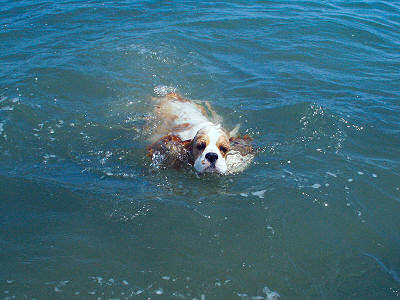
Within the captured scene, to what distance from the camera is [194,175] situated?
7.29 meters

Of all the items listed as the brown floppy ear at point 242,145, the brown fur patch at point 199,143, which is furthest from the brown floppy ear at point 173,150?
the brown floppy ear at point 242,145

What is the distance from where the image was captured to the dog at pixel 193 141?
707cm

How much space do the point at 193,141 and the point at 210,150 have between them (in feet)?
1.80

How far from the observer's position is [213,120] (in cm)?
934

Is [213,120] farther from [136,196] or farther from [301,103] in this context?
[136,196]

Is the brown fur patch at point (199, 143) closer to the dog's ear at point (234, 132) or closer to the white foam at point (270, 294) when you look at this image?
the dog's ear at point (234, 132)

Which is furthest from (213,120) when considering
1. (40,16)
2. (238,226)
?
(40,16)

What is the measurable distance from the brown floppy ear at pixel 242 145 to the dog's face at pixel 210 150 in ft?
0.89

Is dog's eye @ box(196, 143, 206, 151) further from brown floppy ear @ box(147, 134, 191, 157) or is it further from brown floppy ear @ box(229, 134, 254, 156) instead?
brown floppy ear @ box(229, 134, 254, 156)

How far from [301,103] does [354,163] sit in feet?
7.99

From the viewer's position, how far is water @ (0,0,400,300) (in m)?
5.22

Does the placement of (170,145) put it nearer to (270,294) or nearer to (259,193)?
(259,193)

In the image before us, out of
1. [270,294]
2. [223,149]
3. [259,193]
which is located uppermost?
[223,149]

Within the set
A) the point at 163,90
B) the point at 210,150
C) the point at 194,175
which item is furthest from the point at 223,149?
the point at 163,90
